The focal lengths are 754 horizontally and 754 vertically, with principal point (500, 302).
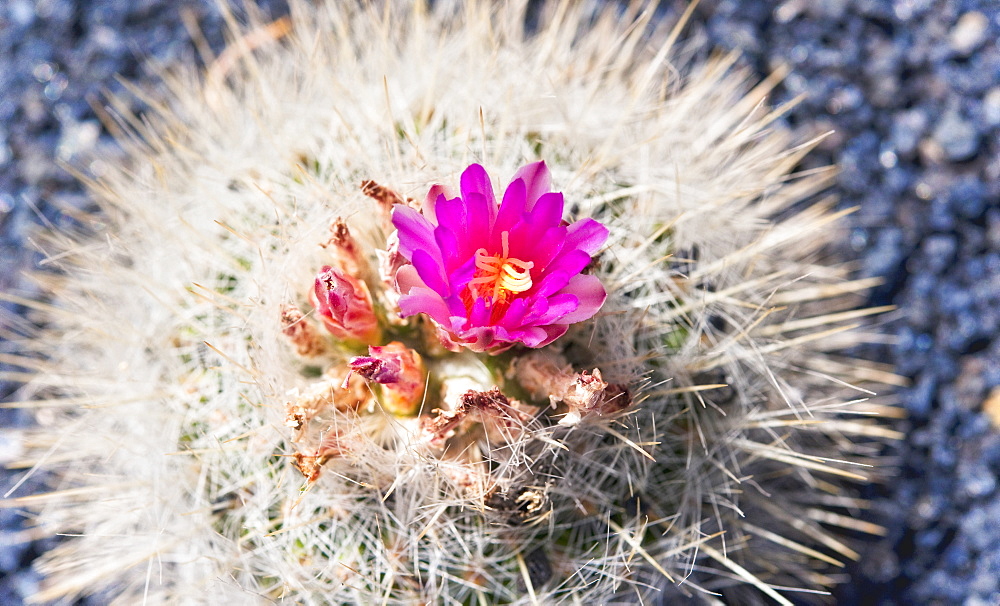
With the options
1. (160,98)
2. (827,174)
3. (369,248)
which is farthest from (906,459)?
(160,98)

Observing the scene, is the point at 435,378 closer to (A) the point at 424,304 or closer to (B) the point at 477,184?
(A) the point at 424,304

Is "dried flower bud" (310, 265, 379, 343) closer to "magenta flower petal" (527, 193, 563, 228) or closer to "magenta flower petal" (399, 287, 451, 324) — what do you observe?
"magenta flower petal" (399, 287, 451, 324)

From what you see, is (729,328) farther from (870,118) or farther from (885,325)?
(870,118)

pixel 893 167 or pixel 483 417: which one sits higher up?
pixel 483 417

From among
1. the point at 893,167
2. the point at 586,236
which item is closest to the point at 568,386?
the point at 586,236

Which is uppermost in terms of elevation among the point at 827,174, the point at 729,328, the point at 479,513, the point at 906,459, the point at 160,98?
the point at 160,98

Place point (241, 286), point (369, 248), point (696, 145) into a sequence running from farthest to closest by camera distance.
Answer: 1. point (696, 145)
2. point (241, 286)
3. point (369, 248)
